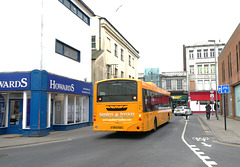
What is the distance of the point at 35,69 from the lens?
45.4ft

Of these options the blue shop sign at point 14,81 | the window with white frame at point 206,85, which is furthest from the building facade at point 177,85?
the blue shop sign at point 14,81

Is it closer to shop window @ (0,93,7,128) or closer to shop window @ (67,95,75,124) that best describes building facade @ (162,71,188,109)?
shop window @ (67,95,75,124)

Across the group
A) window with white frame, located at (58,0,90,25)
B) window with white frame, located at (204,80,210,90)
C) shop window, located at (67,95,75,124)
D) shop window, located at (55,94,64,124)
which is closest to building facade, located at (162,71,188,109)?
window with white frame, located at (204,80,210,90)

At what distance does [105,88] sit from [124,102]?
1.30 metres

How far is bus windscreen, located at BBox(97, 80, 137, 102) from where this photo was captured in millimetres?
12023

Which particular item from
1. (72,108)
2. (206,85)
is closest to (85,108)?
(72,108)

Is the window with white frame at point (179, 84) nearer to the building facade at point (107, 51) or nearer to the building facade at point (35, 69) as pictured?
the building facade at point (107, 51)

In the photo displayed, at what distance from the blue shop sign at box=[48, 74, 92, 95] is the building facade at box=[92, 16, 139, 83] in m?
3.92

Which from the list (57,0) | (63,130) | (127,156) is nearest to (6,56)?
(57,0)

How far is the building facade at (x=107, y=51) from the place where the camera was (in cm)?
2410

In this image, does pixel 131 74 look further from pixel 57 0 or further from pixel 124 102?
pixel 124 102

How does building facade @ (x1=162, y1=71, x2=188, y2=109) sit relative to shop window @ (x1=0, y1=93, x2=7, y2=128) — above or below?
above

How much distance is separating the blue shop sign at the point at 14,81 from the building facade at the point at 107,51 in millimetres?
9854

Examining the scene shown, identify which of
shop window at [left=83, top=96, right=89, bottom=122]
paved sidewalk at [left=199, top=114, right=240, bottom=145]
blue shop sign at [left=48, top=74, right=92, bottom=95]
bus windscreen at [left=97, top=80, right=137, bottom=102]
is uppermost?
blue shop sign at [left=48, top=74, right=92, bottom=95]
